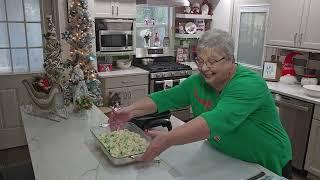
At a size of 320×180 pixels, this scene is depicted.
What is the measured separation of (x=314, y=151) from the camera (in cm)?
284

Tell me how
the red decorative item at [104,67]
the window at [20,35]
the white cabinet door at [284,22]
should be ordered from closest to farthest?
the white cabinet door at [284,22], the window at [20,35], the red decorative item at [104,67]

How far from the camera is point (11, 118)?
11.6 ft

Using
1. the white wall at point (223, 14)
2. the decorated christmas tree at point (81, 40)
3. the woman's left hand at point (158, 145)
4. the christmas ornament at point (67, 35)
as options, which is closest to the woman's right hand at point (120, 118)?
the woman's left hand at point (158, 145)

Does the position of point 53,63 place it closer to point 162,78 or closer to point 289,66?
point 162,78

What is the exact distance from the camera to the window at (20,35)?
11.1 ft

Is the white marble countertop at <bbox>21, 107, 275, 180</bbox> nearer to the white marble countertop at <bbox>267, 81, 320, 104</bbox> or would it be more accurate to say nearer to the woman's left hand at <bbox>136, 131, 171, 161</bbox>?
the woman's left hand at <bbox>136, 131, 171, 161</bbox>

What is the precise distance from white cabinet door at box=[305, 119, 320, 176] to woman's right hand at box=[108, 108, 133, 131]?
2.09m

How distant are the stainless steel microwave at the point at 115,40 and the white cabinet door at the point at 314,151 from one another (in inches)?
101

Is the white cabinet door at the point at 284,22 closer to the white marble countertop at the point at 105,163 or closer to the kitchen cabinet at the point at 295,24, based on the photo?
the kitchen cabinet at the point at 295,24

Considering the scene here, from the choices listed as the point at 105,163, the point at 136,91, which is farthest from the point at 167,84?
the point at 105,163

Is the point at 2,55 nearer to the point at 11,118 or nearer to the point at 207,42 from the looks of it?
the point at 11,118

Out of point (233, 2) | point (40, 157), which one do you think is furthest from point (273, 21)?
point (40, 157)

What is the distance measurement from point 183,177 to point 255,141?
42 centimetres

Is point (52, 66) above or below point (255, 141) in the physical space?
above
